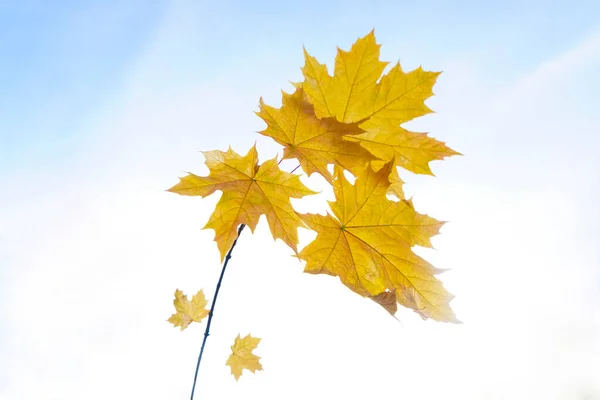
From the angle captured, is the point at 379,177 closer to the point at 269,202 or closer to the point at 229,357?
the point at 269,202

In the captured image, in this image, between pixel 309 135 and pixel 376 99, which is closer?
pixel 309 135

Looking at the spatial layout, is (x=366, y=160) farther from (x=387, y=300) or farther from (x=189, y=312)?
(x=189, y=312)

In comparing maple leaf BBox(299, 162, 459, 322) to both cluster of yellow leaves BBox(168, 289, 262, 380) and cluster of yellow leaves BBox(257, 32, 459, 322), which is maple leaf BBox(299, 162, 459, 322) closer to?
cluster of yellow leaves BBox(257, 32, 459, 322)

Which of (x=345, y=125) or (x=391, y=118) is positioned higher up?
(x=391, y=118)

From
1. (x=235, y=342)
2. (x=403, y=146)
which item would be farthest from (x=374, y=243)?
(x=235, y=342)

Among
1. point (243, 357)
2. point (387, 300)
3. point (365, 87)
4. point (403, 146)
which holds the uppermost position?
point (365, 87)

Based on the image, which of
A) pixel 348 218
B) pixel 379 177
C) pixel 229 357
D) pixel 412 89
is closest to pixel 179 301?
pixel 229 357
